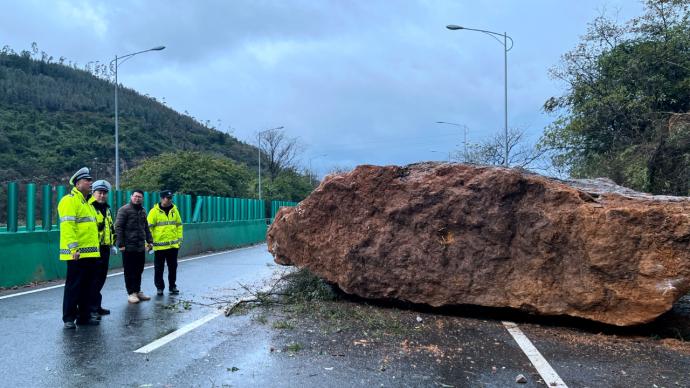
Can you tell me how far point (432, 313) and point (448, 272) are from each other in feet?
2.41

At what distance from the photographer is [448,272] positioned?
7164 millimetres

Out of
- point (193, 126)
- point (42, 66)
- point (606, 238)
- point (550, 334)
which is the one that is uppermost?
point (42, 66)

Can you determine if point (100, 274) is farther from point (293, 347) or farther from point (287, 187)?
point (287, 187)

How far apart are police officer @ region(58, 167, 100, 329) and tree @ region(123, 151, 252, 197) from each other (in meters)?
28.7

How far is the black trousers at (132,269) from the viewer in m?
8.47

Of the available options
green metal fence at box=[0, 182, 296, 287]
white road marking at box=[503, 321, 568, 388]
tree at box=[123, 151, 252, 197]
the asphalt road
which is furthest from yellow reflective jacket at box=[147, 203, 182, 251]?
tree at box=[123, 151, 252, 197]

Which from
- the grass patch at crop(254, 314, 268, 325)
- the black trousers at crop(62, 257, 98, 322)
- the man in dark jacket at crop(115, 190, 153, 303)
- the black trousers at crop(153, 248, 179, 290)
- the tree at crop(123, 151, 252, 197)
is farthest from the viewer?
the tree at crop(123, 151, 252, 197)

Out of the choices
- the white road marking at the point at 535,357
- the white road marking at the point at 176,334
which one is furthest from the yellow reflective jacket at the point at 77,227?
the white road marking at the point at 535,357

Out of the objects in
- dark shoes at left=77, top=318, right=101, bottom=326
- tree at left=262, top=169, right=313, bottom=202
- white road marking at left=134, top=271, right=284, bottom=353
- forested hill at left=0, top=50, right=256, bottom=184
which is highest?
forested hill at left=0, top=50, right=256, bottom=184

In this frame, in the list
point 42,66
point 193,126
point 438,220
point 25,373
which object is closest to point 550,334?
point 438,220

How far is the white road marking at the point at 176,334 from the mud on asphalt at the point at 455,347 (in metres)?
0.59

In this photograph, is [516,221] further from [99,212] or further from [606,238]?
[99,212]

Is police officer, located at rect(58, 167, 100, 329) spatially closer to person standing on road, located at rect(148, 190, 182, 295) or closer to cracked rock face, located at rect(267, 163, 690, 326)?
person standing on road, located at rect(148, 190, 182, 295)

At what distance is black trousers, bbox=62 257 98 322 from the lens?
257 inches
